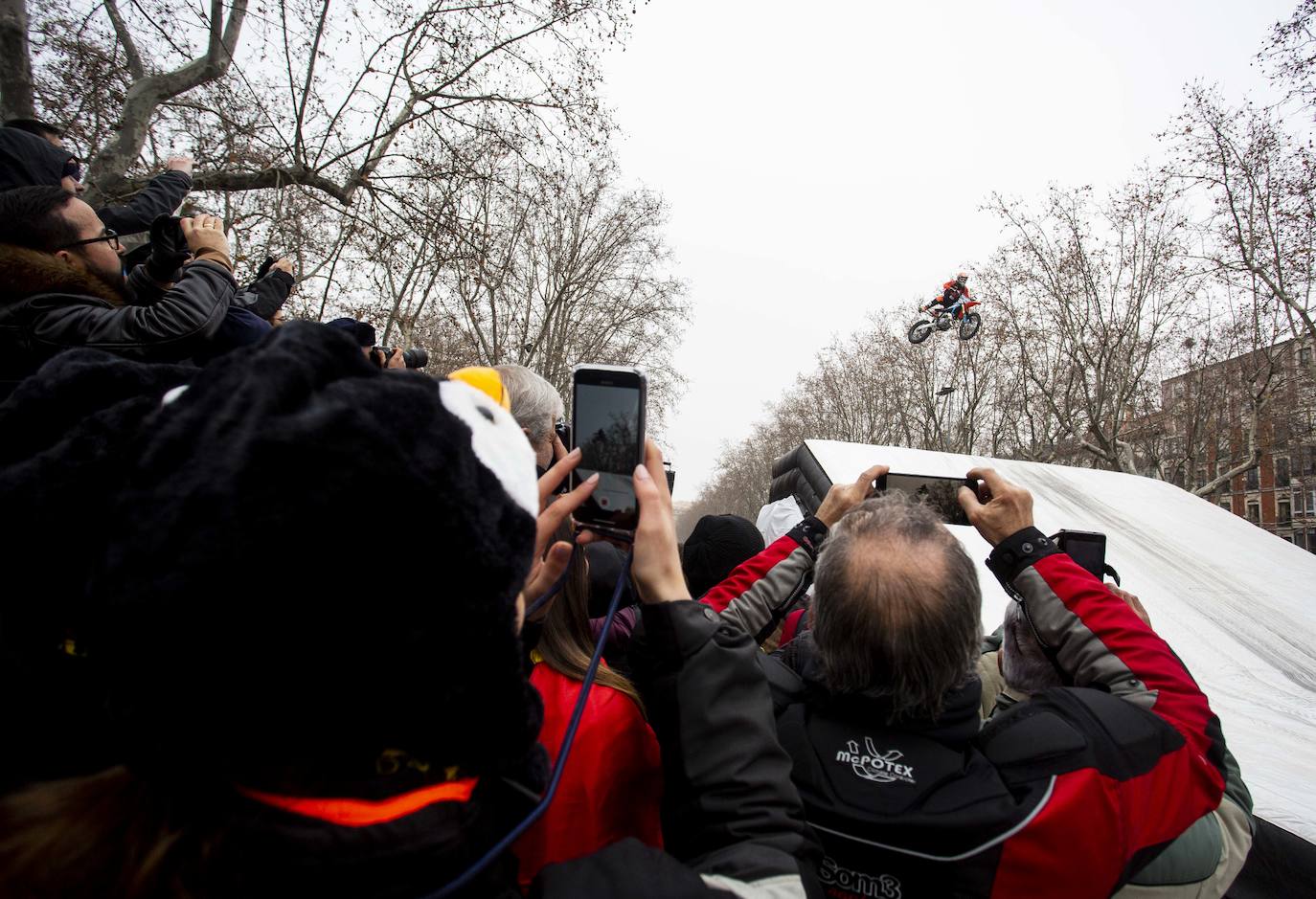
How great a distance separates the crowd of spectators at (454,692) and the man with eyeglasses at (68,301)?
1.11 m

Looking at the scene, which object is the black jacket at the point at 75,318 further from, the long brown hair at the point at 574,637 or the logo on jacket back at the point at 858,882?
the logo on jacket back at the point at 858,882

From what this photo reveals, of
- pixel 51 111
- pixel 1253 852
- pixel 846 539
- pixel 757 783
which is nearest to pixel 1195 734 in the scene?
pixel 846 539

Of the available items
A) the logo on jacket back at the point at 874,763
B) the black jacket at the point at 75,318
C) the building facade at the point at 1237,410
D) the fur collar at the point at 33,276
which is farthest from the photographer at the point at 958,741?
the building facade at the point at 1237,410

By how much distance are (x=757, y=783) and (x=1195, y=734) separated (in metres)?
0.93

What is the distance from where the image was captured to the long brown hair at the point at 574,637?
1197mm

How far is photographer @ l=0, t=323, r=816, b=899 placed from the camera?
1.71 ft

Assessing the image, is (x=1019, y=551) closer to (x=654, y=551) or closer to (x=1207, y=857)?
(x=1207, y=857)

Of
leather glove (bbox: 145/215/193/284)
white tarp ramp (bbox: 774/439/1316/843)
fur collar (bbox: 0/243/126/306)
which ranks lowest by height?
white tarp ramp (bbox: 774/439/1316/843)

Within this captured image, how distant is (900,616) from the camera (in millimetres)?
1139

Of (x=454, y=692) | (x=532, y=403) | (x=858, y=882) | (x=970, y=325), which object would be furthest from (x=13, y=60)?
(x=970, y=325)

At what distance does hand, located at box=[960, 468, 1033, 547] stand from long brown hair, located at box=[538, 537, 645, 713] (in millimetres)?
884

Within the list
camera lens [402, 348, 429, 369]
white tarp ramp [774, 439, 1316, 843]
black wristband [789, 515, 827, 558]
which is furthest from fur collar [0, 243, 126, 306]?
white tarp ramp [774, 439, 1316, 843]

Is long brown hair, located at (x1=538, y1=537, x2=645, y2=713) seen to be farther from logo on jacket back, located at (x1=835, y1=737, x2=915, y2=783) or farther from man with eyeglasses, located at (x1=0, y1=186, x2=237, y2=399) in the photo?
man with eyeglasses, located at (x1=0, y1=186, x2=237, y2=399)

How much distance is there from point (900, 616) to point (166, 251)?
7.50ft
